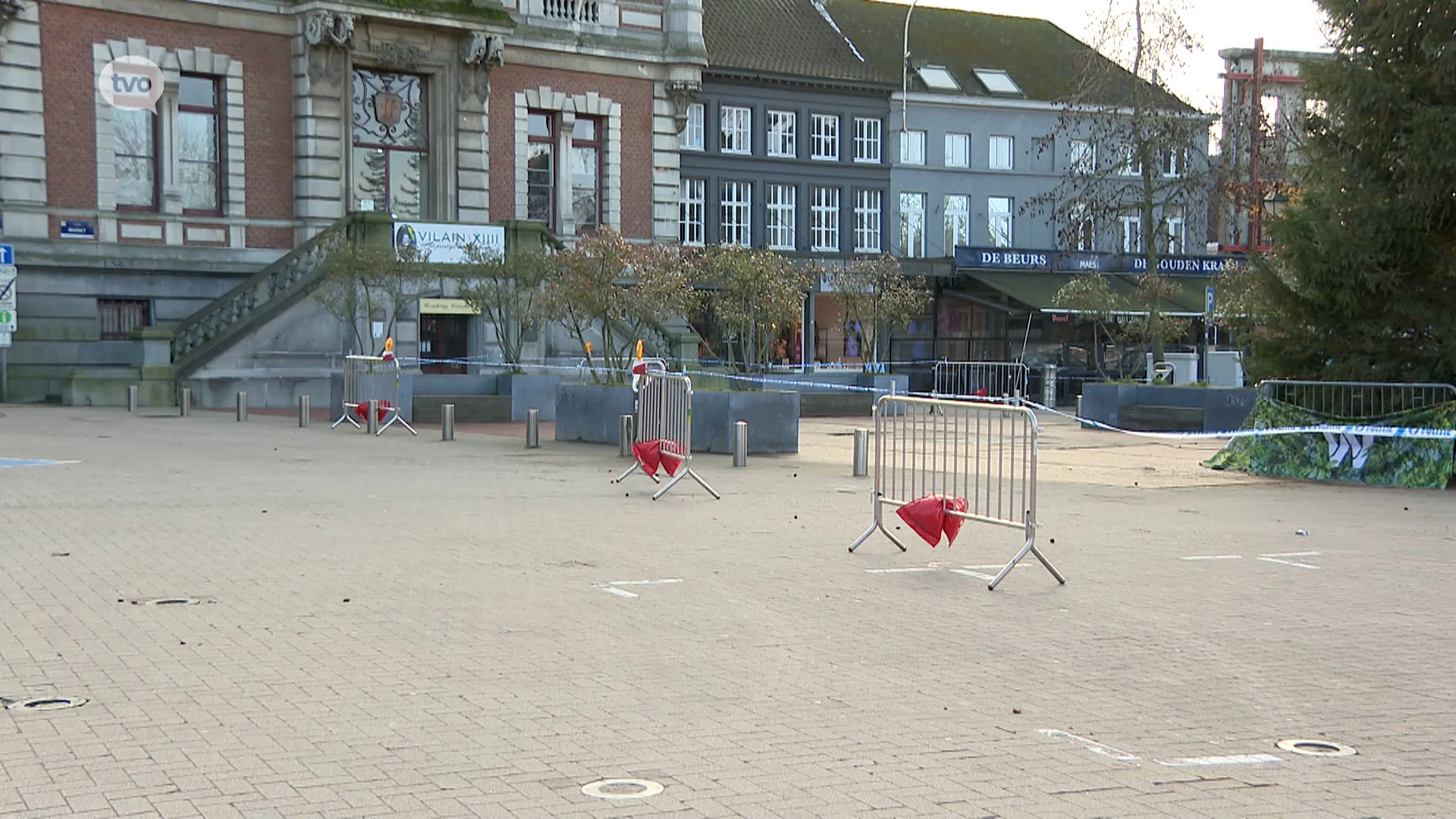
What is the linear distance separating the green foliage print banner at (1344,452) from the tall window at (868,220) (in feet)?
109

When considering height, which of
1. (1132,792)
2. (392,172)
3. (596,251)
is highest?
(392,172)

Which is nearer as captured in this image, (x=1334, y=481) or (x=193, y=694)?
(x=193, y=694)

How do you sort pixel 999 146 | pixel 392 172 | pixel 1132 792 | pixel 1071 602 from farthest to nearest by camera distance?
pixel 999 146 → pixel 392 172 → pixel 1071 602 → pixel 1132 792

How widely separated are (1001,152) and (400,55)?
85.7 ft

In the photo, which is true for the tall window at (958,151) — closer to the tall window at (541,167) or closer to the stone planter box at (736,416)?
the tall window at (541,167)

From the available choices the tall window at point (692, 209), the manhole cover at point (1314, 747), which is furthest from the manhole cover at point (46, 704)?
the tall window at point (692, 209)

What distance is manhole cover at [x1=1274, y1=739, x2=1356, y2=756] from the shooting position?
665cm

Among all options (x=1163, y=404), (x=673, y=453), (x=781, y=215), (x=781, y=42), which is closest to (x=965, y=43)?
(x=781, y=42)

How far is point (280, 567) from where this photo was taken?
439 inches

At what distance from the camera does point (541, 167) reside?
1613 inches

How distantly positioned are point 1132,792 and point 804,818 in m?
1.28

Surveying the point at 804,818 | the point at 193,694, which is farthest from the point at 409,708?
the point at 804,818

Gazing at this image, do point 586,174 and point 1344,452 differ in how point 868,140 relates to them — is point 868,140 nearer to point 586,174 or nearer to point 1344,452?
point 586,174

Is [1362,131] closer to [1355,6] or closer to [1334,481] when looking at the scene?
[1355,6]
